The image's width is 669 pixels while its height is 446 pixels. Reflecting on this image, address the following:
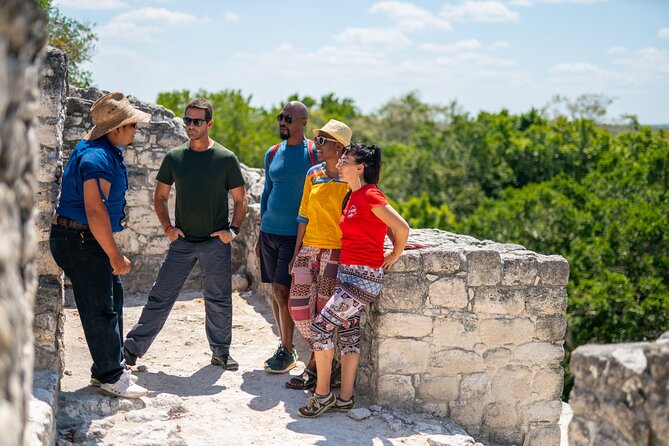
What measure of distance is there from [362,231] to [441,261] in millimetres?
655

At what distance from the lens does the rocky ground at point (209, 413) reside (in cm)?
421

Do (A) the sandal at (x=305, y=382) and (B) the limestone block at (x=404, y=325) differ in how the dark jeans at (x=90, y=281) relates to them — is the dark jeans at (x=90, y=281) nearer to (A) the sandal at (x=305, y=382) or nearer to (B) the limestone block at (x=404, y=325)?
(A) the sandal at (x=305, y=382)

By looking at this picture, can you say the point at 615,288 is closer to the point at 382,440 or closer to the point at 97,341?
the point at 382,440

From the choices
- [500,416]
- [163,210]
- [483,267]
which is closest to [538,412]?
[500,416]

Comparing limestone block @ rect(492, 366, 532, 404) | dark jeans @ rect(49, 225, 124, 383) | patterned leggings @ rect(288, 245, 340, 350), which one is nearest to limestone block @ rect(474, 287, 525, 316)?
limestone block @ rect(492, 366, 532, 404)

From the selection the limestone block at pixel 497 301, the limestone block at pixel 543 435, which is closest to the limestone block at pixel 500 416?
the limestone block at pixel 543 435

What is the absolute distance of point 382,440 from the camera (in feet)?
14.9

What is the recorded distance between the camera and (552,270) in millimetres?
5020

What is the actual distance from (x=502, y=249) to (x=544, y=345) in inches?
28.3

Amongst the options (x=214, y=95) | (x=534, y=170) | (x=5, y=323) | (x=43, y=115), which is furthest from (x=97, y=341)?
(x=214, y=95)

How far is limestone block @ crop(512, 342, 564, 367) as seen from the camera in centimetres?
509

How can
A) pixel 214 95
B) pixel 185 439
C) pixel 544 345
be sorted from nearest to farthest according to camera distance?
1. pixel 185 439
2. pixel 544 345
3. pixel 214 95

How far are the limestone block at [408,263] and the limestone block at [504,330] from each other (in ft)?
2.03

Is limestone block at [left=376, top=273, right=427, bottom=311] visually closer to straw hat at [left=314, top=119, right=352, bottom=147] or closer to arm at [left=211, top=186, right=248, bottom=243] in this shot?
straw hat at [left=314, top=119, right=352, bottom=147]
